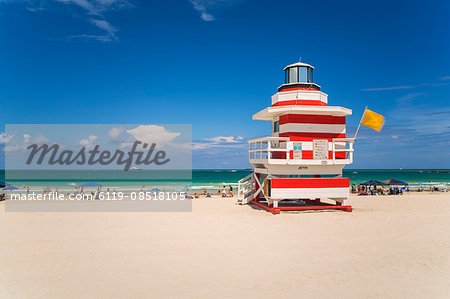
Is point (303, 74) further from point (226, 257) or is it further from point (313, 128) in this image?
point (226, 257)

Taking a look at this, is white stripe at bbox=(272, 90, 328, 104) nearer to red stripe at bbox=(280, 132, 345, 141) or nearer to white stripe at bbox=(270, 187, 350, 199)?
red stripe at bbox=(280, 132, 345, 141)

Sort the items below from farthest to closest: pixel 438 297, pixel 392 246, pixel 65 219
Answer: pixel 65 219, pixel 392 246, pixel 438 297

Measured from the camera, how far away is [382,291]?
235 inches

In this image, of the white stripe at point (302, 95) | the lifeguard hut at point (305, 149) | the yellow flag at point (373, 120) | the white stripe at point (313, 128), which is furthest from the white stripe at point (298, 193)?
the white stripe at point (302, 95)

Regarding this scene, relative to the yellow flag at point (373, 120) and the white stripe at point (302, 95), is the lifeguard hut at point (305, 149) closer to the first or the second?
the white stripe at point (302, 95)

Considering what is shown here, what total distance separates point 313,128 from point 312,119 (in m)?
0.50

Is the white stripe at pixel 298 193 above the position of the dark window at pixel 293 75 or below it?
below

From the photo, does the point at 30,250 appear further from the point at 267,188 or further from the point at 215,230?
the point at 267,188

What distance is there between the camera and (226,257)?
8117 mm

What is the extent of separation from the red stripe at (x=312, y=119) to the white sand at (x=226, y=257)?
17.0 ft

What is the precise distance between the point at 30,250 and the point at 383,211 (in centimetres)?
1653

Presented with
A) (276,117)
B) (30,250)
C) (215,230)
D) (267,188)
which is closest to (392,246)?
(215,230)

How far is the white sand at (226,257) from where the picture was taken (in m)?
6.11

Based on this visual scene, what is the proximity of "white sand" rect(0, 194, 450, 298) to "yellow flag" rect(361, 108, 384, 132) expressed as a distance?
4.69 metres
